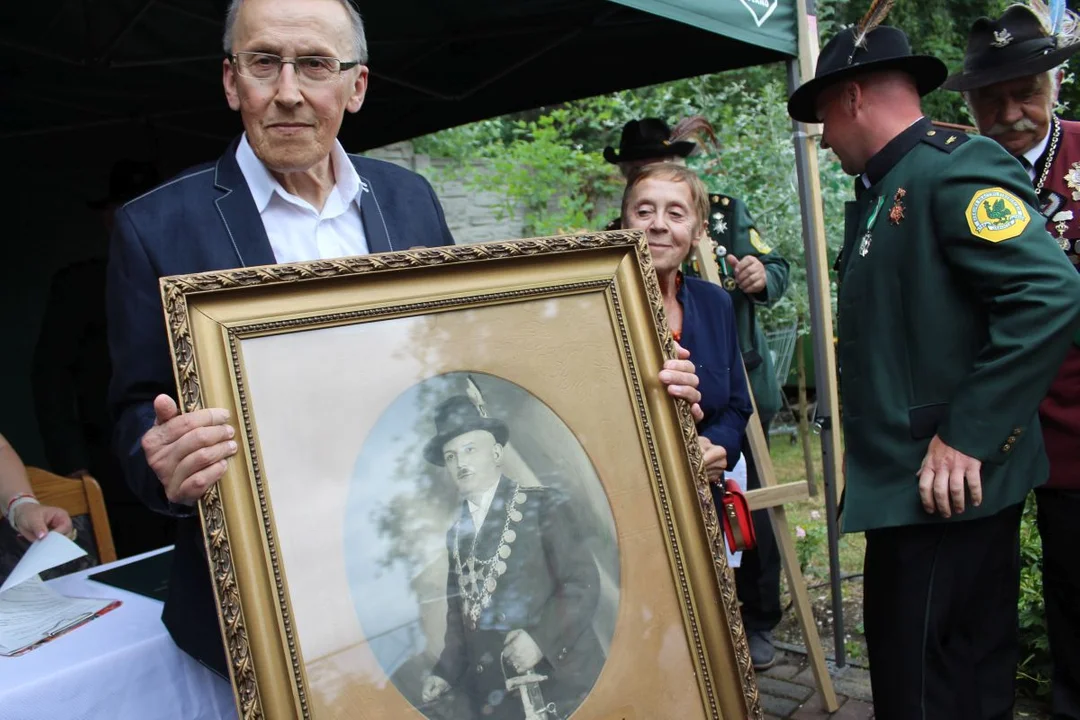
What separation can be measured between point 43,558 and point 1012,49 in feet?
10.1

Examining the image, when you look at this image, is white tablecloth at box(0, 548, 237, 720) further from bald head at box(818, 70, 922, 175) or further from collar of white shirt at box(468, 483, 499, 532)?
bald head at box(818, 70, 922, 175)

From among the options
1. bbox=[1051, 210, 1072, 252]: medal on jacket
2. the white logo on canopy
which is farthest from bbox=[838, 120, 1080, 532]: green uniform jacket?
the white logo on canopy

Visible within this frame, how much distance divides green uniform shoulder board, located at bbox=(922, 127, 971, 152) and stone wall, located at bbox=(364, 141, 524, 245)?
20.9ft

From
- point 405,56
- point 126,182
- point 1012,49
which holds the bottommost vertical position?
point 1012,49

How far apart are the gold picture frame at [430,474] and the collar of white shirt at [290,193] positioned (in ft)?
1.05

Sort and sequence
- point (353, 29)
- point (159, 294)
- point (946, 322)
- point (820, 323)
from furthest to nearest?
point (820, 323)
point (946, 322)
point (353, 29)
point (159, 294)

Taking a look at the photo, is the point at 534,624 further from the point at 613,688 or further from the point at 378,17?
the point at 378,17

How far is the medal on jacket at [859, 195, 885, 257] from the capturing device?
7.52 ft

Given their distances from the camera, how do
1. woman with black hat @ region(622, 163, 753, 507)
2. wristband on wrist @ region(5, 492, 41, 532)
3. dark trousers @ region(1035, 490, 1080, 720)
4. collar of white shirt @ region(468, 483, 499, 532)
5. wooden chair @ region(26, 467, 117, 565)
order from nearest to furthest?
collar of white shirt @ region(468, 483, 499, 532), wristband on wrist @ region(5, 492, 41, 532), woman with black hat @ region(622, 163, 753, 507), wooden chair @ region(26, 467, 117, 565), dark trousers @ region(1035, 490, 1080, 720)

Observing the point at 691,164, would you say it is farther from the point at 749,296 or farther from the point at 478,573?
the point at 478,573

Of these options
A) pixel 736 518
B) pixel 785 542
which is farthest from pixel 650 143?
pixel 736 518

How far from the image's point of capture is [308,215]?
1.58m

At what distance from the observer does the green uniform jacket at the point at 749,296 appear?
12.3 ft

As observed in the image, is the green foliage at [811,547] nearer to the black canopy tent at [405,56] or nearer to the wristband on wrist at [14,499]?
the black canopy tent at [405,56]
